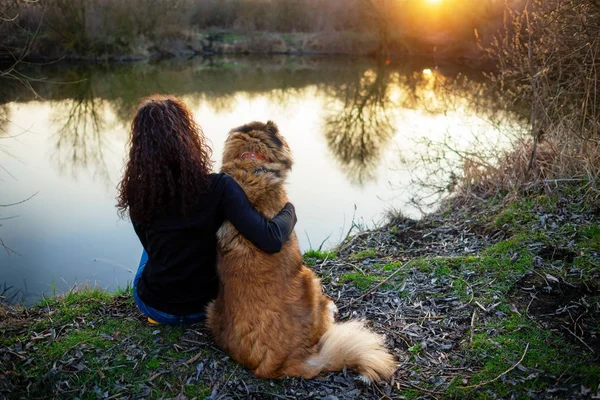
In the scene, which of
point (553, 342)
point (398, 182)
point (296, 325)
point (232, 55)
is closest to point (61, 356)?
point (296, 325)

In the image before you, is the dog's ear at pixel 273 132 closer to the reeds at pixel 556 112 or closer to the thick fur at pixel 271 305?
the thick fur at pixel 271 305

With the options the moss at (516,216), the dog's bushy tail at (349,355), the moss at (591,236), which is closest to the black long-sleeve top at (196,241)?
the dog's bushy tail at (349,355)

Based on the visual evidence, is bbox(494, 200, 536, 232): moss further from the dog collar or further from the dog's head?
the dog collar

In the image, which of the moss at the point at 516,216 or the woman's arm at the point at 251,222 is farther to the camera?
the moss at the point at 516,216

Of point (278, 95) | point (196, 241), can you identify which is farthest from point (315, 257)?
point (278, 95)

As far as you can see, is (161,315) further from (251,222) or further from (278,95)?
(278,95)

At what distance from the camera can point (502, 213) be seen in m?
5.76

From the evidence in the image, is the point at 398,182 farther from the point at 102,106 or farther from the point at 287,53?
the point at 287,53

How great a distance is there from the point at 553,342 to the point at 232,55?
3139cm

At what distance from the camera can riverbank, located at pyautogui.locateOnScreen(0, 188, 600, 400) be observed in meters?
2.89

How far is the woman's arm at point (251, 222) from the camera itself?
8.87 feet

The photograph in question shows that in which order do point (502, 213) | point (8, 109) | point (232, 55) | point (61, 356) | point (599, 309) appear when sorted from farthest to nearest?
point (232, 55) → point (8, 109) → point (502, 213) → point (599, 309) → point (61, 356)

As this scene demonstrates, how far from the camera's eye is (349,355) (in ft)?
9.65

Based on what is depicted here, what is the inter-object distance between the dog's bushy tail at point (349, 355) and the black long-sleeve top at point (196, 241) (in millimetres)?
702
